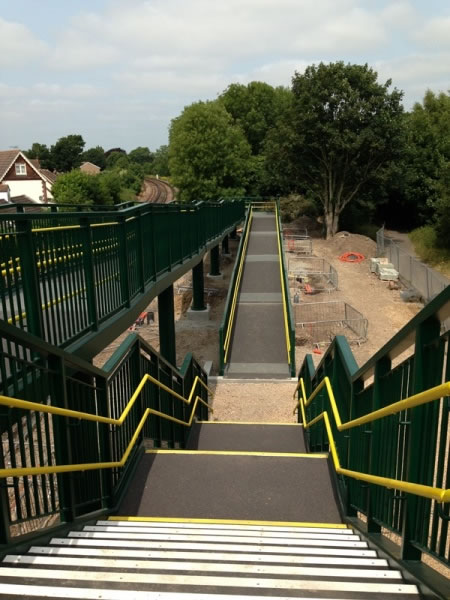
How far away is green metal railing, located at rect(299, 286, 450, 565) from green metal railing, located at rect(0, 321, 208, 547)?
2.13 meters

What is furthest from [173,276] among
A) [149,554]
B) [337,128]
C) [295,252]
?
[337,128]

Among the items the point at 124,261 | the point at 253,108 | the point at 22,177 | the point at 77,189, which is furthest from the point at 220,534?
the point at 253,108

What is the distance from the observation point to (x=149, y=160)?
7347 inches

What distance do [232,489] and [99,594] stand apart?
2.90 meters

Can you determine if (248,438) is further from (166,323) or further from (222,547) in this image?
(166,323)

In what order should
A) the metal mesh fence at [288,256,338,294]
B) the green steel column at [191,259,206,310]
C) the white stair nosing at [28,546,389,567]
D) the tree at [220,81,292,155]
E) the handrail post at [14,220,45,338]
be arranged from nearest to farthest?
the white stair nosing at [28,546,389,567] < the handrail post at [14,220,45,338] < the green steel column at [191,259,206,310] < the metal mesh fence at [288,256,338,294] < the tree at [220,81,292,155]

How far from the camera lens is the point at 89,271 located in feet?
20.1

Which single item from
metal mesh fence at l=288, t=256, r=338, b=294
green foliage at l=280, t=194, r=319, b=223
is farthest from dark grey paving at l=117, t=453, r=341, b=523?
green foliage at l=280, t=194, r=319, b=223

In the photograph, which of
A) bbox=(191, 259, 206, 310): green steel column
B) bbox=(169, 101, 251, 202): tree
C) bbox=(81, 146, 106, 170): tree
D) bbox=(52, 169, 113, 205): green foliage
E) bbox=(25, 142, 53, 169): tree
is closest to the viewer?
bbox=(191, 259, 206, 310): green steel column

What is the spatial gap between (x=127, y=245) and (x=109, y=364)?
3719mm

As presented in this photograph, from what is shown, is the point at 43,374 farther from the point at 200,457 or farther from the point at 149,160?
the point at 149,160

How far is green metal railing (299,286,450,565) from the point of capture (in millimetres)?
2369

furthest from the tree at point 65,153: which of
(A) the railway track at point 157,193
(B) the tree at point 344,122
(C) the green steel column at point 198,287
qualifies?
(C) the green steel column at point 198,287

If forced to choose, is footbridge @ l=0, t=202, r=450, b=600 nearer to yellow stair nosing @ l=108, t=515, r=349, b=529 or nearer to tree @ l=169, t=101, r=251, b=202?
yellow stair nosing @ l=108, t=515, r=349, b=529
